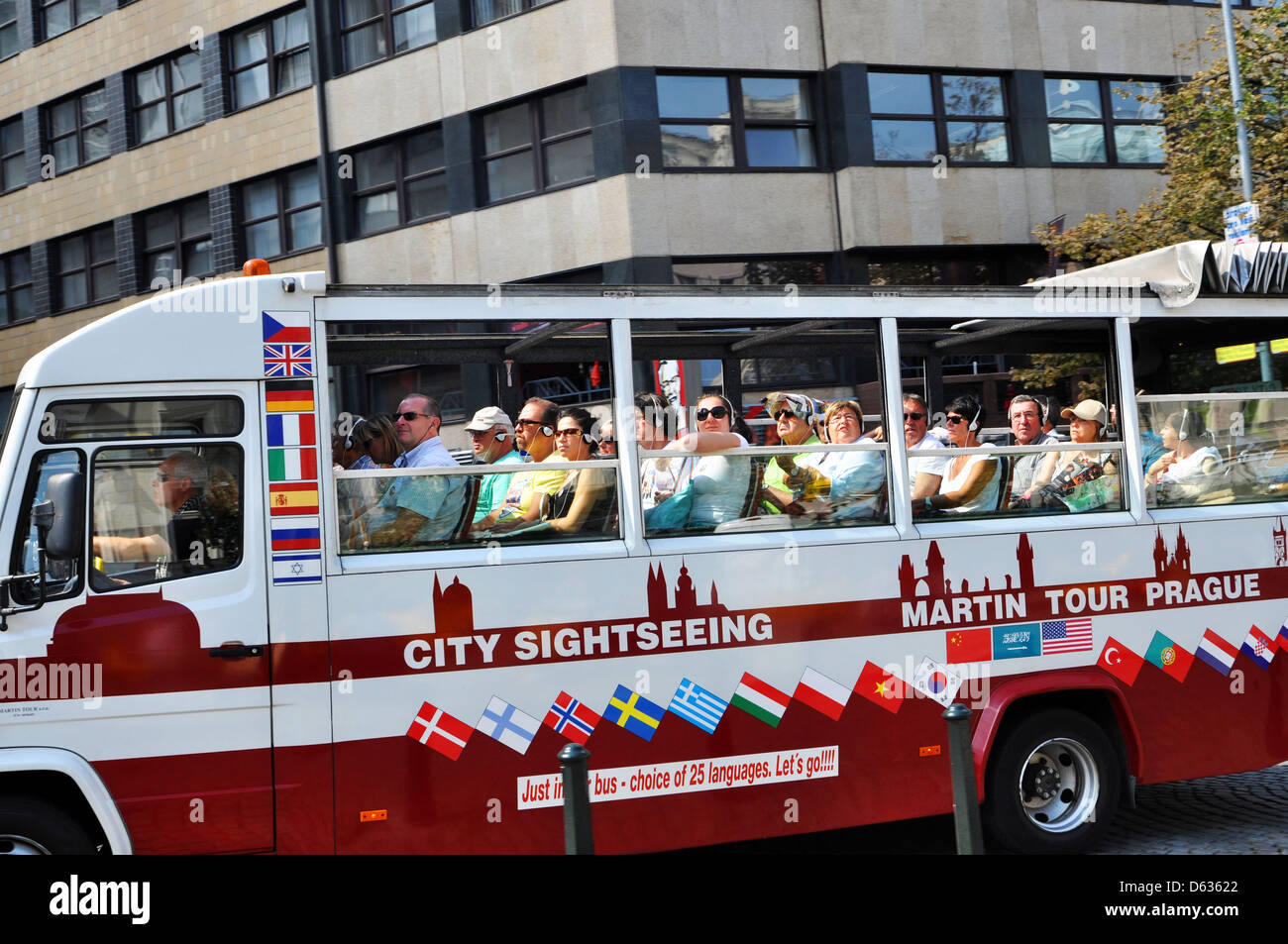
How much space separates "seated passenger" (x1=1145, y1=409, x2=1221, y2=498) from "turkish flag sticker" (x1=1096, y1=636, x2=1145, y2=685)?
0.89 meters

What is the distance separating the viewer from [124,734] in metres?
4.75

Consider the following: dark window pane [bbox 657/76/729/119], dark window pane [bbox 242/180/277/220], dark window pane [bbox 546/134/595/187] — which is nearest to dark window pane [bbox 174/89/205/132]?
dark window pane [bbox 242/180/277/220]

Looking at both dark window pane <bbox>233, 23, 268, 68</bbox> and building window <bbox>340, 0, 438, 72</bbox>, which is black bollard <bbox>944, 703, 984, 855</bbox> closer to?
building window <bbox>340, 0, 438, 72</bbox>

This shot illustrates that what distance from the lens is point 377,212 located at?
20.8 m

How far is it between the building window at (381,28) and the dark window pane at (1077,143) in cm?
1008

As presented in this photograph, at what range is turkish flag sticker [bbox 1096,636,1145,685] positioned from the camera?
6.26m

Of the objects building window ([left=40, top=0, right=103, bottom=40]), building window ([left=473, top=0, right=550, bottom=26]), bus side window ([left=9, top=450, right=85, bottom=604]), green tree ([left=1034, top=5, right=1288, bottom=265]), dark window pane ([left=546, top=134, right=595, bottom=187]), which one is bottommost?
bus side window ([left=9, top=450, right=85, bottom=604])

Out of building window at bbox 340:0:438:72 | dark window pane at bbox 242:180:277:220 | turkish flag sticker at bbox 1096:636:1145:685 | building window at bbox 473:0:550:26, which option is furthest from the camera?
dark window pane at bbox 242:180:277:220

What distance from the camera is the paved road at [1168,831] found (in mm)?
6375
